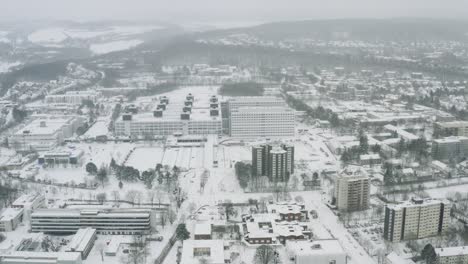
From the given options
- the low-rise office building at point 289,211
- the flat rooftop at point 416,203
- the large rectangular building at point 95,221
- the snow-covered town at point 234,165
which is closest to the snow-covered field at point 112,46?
the snow-covered town at point 234,165

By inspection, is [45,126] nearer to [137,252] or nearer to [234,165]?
[234,165]

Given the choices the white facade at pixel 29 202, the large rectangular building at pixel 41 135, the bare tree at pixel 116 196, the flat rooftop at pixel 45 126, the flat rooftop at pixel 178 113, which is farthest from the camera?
the flat rooftop at pixel 178 113

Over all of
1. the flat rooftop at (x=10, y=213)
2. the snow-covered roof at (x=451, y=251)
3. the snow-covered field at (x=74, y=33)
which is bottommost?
the snow-covered roof at (x=451, y=251)

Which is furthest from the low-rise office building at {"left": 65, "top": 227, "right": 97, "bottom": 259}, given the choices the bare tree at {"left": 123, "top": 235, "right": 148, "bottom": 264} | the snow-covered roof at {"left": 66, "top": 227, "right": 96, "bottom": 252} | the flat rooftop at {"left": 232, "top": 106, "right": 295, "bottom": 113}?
the flat rooftop at {"left": 232, "top": 106, "right": 295, "bottom": 113}

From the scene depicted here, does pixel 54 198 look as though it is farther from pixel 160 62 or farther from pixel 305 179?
pixel 160 62

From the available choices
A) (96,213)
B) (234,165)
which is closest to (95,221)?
(96,213)

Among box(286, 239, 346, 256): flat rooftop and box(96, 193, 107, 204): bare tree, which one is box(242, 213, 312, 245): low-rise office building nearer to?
box(286, 239, 346, 256): flat rooftop

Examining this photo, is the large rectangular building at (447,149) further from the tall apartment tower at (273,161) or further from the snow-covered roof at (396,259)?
the snow-covered roof at (396,259)
